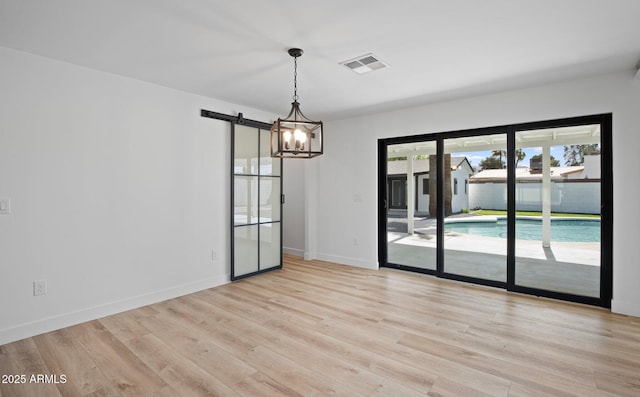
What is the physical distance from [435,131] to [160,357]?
14.1ft

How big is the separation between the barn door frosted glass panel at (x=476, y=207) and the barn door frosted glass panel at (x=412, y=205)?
228mm

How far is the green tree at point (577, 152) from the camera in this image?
360cm

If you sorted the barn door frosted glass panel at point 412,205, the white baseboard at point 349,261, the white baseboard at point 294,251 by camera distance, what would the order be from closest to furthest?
1. the barn door frosted glass panel at point 412,205
2. the white baseboard at point 349,261
3. the white baseboard at point 294,251

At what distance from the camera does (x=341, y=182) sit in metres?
5.61

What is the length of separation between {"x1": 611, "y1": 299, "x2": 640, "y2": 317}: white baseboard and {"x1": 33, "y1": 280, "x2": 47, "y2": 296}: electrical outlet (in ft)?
19.0

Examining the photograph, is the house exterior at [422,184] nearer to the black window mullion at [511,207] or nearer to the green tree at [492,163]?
the green tree at [492,163]

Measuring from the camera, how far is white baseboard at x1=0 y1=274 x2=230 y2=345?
275cm

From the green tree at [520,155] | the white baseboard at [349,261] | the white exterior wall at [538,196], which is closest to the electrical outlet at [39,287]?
the white baseboard at [349,261]

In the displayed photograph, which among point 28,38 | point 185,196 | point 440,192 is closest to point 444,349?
point 440,192

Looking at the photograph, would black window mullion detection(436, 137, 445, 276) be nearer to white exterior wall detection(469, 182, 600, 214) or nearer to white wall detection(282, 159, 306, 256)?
white exterior wall detection(469, 182, 600, 214)

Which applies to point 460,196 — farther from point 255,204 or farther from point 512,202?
point 255,204

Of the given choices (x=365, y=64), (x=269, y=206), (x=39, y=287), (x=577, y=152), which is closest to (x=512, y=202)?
(x=577, y=152)

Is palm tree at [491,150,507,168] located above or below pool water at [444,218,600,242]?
above

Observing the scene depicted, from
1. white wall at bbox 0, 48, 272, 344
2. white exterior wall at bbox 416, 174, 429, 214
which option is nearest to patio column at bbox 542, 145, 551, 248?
Result: white exterior wall at bbox 416, 174, 429, 214
